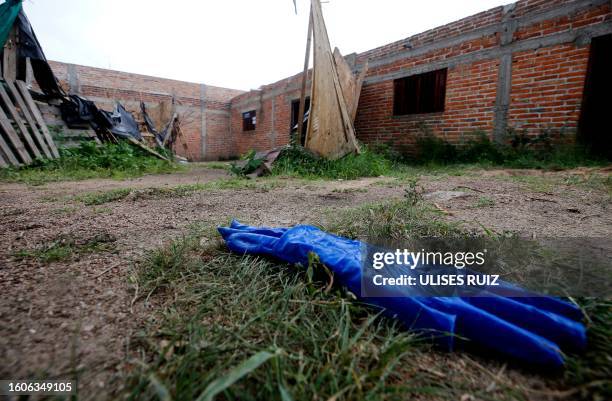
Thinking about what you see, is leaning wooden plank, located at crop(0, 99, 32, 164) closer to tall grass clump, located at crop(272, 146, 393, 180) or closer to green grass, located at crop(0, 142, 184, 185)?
green grass, located at crop(0, 142, 184, 185)

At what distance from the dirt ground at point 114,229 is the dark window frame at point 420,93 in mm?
3116

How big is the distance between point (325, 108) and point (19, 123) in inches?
206

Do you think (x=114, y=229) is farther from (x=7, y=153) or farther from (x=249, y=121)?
(x=249, y=121)

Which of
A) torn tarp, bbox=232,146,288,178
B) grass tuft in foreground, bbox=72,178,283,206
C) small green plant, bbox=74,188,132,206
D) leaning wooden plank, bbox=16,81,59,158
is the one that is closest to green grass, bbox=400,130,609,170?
torn tarp, bbox=232,146,288,178

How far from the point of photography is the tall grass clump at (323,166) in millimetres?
4516

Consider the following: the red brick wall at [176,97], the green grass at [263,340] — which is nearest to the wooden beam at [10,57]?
the red brick wall at [176,97]

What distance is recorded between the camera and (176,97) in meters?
12.6

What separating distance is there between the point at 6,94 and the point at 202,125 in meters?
8.60

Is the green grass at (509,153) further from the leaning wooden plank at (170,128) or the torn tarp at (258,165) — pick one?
the leaning wooden plank at (170,128)

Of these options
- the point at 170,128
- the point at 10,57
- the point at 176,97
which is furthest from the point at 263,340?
the point at 176,97

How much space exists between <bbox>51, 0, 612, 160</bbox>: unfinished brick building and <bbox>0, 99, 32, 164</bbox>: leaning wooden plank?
6963mm

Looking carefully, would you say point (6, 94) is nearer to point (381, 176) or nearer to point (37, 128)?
point (37, 128)

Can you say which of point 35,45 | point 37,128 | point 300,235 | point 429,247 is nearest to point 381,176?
point 429,247

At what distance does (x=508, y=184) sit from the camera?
3254 millimetres
